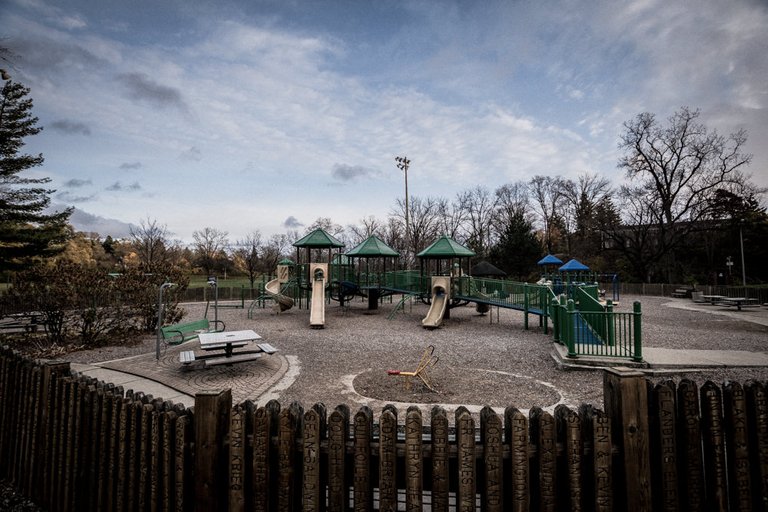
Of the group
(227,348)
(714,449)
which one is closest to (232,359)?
(227,348)

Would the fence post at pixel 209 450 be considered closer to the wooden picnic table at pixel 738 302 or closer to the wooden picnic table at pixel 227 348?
the wooden picnic table at pixel 227 348

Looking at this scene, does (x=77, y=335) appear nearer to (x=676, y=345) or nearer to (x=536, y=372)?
(x=536, y=372)

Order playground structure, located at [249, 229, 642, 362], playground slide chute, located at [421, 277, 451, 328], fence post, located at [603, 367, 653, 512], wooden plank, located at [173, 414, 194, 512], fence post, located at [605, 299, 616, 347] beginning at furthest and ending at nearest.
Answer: playground slide chute, located at [421, 277, 451, 328]
playground structure, located at [249, 229, 642, 362]
fence post, located at [605, 299, 616, 347]
wooden plank, located at [173, 414, 194, 512]
fence post, located at [603, 367, 653, 512]

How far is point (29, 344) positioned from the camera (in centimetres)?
1078

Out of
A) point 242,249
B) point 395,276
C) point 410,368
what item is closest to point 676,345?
point 410,368

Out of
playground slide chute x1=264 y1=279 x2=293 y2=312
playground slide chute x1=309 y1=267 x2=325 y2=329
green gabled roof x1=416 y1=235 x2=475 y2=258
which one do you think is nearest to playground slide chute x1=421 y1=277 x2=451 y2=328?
green gabled roof x1=416 y1=235 x2=475 y2=258

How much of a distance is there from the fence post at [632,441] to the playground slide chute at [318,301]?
573 inches

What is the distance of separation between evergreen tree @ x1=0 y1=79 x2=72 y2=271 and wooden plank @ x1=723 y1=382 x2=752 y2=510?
31330 millimetres

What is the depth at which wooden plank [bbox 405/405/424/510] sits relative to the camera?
6.87 feet

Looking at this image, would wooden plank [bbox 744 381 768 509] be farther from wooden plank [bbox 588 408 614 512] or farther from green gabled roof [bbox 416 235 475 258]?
green gabled roof [bbox 416 235 475 258]

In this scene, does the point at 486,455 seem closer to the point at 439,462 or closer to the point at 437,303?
the point at 439,462

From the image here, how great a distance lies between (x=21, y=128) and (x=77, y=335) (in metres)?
20.1

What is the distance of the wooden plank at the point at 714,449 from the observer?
2.11 m

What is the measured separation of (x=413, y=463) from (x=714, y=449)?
5.91ft
